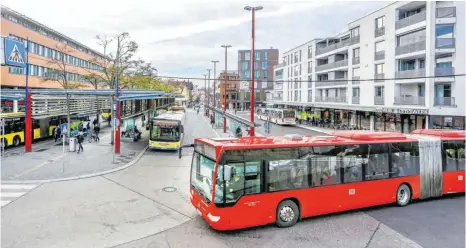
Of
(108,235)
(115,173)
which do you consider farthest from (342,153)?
(115,173)

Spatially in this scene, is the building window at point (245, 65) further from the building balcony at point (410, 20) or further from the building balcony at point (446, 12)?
the building balcony at point (446, 12)

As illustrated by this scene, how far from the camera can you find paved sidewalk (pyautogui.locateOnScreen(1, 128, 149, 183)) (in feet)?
53.7

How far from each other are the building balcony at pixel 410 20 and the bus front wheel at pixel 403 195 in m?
22.4

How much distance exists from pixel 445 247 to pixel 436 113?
926 inches

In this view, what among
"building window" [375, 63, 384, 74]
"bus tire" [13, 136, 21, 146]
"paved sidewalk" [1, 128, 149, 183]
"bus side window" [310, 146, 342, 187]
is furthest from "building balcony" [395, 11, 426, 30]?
"bus tire" [13, 136, 21, 146]

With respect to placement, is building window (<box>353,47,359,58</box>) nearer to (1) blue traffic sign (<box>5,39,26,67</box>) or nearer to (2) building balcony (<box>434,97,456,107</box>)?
(2) building balcony (<box>434,97,456,107</box>)

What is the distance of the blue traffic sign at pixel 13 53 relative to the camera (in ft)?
63.2

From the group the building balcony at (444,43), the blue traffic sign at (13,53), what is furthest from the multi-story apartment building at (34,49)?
the building balcony at (444,43)

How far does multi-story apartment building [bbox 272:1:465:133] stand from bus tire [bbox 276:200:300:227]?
11739 mm

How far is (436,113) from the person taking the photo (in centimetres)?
2858

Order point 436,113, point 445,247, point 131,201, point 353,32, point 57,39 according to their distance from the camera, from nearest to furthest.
Result: 1. point 445,247
2. point 131,201
3. point 436,113
4. point 353,32
5. point 57,39

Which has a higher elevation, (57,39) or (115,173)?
(57,39)

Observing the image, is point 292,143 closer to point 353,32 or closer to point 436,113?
point 436,113

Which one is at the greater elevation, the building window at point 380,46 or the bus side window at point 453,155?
the building window at point 380,46
